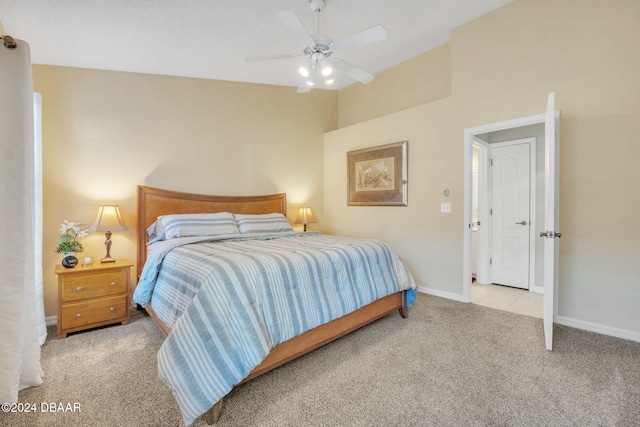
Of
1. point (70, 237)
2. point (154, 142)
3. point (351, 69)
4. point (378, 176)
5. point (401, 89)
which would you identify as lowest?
point (70, 237)

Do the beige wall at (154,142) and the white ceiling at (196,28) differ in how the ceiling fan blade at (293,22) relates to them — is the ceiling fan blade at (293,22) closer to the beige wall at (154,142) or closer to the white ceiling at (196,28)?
the white ceiling at (196,28)

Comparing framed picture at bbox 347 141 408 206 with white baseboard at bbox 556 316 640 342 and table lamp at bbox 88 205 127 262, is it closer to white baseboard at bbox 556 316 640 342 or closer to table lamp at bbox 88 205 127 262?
white baseboard at bbox 556 316 640 342

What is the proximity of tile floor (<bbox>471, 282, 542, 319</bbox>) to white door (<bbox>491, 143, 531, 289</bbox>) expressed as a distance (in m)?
0.22

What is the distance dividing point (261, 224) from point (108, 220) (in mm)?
1549

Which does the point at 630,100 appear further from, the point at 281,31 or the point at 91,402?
the point at 91,402

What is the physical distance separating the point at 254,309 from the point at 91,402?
106 cm

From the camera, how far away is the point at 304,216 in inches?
175

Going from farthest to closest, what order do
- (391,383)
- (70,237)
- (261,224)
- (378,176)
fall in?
(378,176) < (261,224) < (70,237) < (391,383)

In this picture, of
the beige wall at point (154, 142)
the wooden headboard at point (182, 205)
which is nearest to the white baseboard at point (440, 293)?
the beige wall at point (154, 142)

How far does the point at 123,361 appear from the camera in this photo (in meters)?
2.08

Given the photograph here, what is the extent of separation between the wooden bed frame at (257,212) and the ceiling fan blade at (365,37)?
2.09 metres

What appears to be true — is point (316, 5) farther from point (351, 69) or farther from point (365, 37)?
point (365, 37)

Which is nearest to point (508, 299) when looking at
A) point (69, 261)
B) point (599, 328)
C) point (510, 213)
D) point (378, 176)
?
point (599, 328)

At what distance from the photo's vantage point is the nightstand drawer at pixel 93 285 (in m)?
2.44
